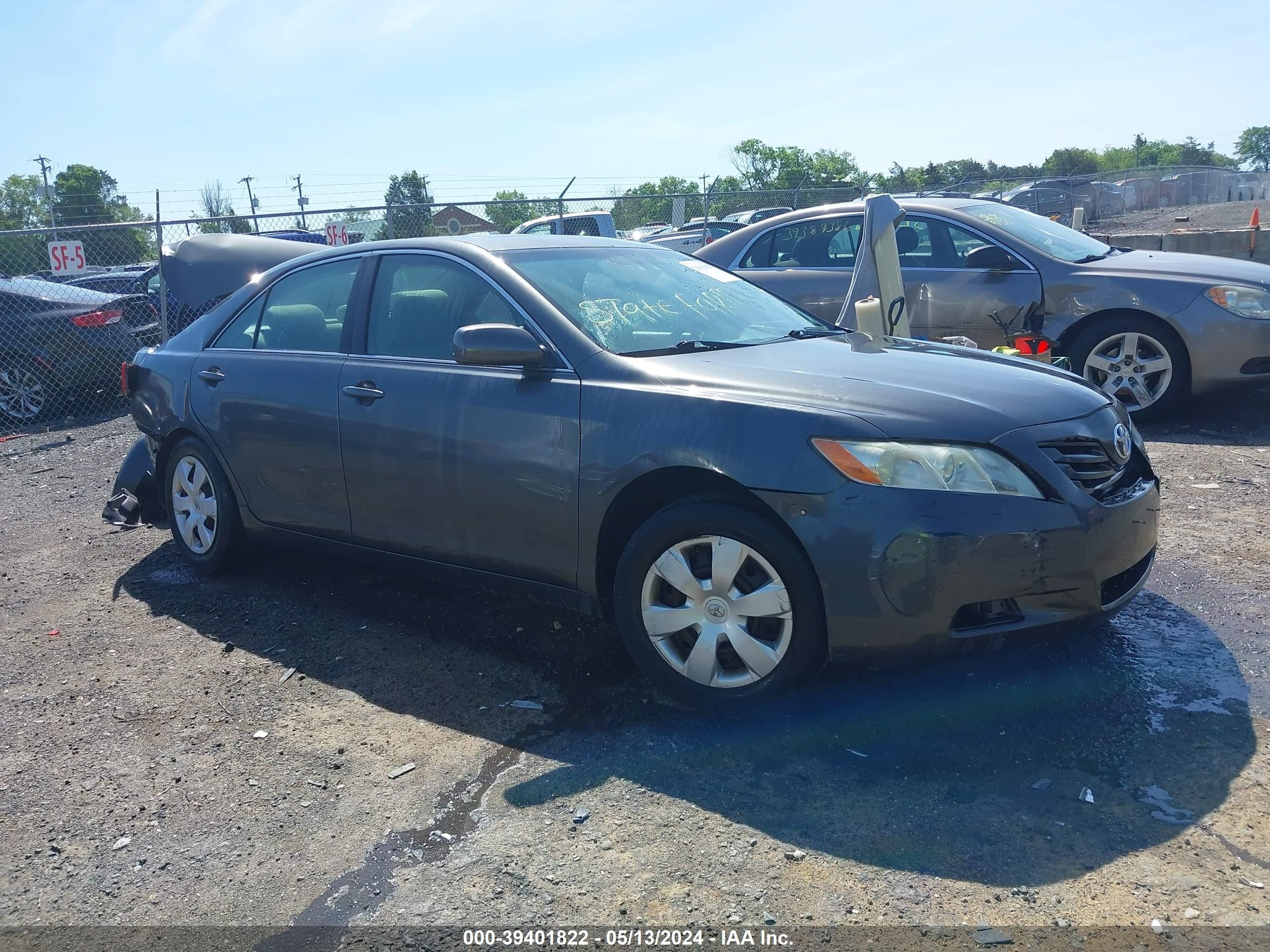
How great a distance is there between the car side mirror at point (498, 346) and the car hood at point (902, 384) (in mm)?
402

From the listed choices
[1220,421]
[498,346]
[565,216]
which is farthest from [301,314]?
[565,216]

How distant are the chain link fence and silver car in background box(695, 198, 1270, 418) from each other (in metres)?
3.12

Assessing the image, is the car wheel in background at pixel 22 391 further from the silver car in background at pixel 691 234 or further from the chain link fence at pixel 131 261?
the silver car in background at pixel 691 234

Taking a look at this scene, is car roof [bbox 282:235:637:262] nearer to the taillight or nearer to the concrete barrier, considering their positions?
the taillight

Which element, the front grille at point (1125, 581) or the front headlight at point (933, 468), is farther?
the front grille at point (1125, 581)

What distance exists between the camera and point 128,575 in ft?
18.6

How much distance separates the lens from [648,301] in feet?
14.1

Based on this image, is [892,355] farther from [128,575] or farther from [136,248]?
[136,248]

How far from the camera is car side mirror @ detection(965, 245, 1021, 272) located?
25.2 ft

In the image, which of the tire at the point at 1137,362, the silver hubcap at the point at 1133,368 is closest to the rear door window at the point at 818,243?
the tire at the point at 1137,362

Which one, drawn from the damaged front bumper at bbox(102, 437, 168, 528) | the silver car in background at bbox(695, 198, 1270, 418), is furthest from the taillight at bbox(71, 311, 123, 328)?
the silver car in background at bbox(695, 198, 1270, 418)

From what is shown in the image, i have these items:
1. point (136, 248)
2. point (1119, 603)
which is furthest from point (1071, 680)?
point (136, 248)

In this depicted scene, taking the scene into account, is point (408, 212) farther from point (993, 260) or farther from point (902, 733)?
point (902, 733)

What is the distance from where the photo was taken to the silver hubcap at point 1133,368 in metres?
7.27
